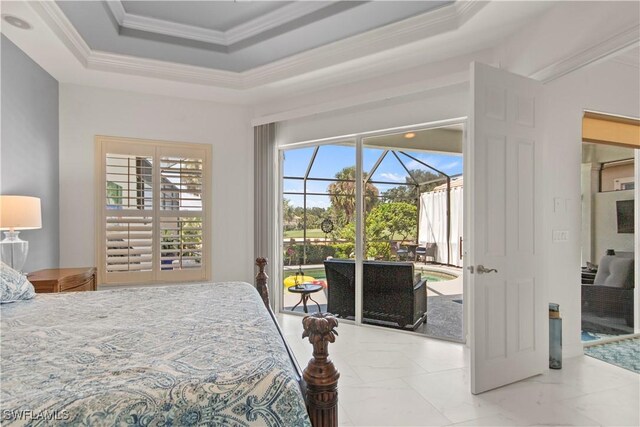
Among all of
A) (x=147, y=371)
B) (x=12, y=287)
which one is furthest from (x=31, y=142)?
(x=147, y=371)

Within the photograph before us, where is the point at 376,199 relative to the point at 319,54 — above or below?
below

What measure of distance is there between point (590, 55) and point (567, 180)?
1.13m

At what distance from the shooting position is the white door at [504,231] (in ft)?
7.60

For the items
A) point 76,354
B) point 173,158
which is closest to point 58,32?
point 173,158

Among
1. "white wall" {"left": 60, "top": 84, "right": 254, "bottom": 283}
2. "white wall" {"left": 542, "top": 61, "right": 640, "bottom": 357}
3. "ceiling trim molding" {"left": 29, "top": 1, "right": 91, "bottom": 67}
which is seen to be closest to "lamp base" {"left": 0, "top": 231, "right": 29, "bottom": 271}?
"white wall" {"left": 60, "top": 84, "right": 254, "bottom": 283}

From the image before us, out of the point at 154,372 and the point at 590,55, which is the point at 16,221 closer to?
the point at 154,372

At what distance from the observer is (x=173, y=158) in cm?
399

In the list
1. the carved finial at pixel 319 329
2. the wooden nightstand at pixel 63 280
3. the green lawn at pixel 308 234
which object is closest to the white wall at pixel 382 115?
the green lawn at pixel 308 234

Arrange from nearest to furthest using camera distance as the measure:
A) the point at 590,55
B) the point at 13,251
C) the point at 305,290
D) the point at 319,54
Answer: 1. the point at 590,55
2. the point at 13,251
3. the point at 319,54
4. the point at 305,290

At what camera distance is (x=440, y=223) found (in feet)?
11.9

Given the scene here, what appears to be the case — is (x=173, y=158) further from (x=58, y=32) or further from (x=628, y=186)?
(x=628, y=186)

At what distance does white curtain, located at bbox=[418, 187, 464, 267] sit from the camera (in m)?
3.47

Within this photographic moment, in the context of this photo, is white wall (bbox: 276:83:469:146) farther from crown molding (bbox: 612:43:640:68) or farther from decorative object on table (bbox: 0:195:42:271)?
decorative object on table (bbox: 0:195:42:271)

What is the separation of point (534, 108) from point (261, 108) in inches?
116
